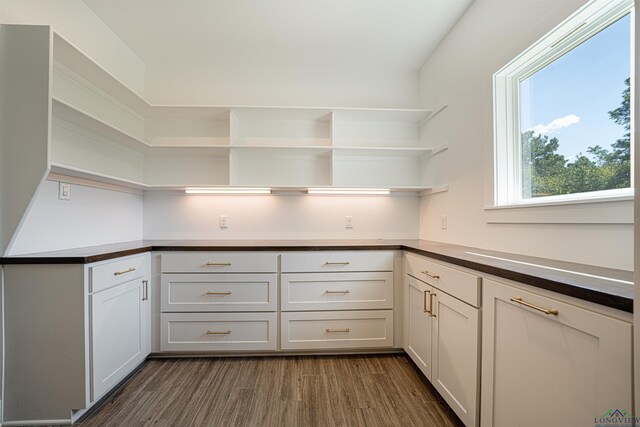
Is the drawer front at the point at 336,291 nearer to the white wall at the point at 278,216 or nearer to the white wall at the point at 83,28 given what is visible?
the white wall at the point at 278,216

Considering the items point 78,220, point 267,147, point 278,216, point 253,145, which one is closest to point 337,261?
point 278,216

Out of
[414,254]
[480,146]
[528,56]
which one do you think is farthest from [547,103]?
[414,254]

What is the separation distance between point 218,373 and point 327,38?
2.70m

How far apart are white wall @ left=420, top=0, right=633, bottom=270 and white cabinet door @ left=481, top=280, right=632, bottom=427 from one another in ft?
1.44

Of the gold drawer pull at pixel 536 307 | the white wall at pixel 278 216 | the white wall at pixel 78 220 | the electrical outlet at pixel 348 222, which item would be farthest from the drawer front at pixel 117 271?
the gold drawer pull at pixel 536 307

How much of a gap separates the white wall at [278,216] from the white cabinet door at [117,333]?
79cm

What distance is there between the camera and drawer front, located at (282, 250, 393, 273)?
212 cm

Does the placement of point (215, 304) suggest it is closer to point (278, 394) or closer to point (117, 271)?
point (117, 271)

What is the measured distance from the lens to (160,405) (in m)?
1.62

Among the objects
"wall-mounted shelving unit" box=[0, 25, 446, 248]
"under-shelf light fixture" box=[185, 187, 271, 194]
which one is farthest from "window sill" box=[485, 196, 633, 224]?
"under-shelf light fixture" box=[185, 187, 271, 194]

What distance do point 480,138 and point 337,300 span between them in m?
1.53

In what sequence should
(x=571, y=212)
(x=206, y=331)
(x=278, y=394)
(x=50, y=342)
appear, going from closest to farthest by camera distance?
(x=571, y=212), (x=50, y=342), (x=278, y=394), (x=206, y=331)

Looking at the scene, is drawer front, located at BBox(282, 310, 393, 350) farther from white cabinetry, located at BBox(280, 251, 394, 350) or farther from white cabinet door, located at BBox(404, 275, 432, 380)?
white cabinet door, located at BBox(404, 275, 432, 380)

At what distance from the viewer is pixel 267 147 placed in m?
2.34
